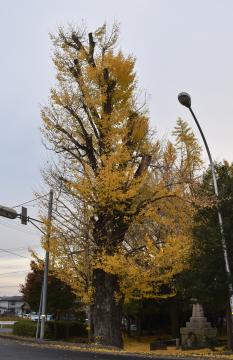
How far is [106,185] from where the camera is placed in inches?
611

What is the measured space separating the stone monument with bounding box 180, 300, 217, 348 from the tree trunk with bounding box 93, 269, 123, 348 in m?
8.84

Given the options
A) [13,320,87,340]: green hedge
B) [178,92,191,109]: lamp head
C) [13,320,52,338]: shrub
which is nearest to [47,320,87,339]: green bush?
[13,320,87,340]: green hedge

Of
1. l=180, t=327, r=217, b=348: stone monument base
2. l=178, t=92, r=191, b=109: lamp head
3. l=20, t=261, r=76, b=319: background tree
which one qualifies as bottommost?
l=180, t=327, r=217, b=348: stone monument base

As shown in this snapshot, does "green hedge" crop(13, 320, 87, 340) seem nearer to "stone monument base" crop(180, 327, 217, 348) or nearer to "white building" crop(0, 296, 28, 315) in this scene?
"stone monument base" crop(180, 327, 217, 348)

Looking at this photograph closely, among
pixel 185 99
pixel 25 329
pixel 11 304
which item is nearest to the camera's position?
pixel 185 99

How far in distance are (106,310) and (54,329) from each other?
16.6 metres

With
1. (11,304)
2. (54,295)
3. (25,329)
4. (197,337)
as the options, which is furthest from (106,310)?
(11,304)

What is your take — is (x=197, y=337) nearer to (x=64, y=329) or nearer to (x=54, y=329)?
(x=54, y=329)

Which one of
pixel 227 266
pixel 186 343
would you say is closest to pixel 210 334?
pixel 186 343

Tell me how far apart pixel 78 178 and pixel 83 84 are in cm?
375

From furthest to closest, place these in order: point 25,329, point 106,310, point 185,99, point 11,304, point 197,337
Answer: point 11,304 < point 25,329 < point 197,337 < point 106,310 < point 185,99

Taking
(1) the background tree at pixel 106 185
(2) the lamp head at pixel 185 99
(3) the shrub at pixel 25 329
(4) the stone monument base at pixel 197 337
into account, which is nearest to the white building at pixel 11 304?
(3) the shrub at pixel 25 329

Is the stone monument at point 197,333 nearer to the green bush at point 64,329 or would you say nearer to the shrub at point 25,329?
the shrub at point 25,329

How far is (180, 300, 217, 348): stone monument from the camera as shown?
81.2 feet
